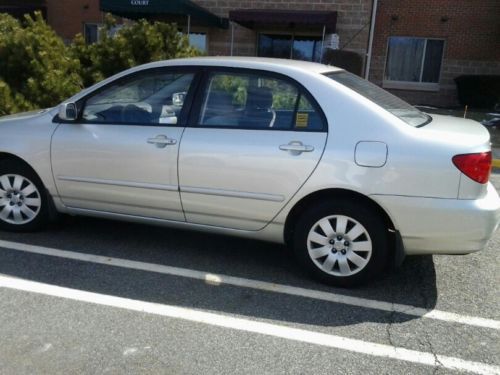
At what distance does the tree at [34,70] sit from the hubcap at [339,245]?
225 inches

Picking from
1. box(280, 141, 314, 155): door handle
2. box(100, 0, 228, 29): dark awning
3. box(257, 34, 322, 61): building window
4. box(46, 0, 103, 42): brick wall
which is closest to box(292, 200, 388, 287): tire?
box(280, 141, 314, 155): door handle

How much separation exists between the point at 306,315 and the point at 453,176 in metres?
1.36

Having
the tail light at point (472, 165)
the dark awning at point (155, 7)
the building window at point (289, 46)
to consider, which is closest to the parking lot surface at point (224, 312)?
the tail light at point (472, 165)

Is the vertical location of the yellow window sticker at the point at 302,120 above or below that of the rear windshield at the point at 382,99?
below

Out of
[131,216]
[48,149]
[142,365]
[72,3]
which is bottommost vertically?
[142,365]

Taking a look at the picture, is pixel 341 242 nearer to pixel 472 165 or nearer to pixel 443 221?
pixel 443 221

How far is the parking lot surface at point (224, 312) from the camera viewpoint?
9.78 feet

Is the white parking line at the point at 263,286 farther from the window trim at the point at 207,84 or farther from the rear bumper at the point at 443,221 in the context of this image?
the window trim at the point at 207,84

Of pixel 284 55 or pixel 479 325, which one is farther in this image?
pixel 284 55

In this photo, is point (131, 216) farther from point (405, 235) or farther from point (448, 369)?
point (448, 369)

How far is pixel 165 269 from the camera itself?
4180 millimetres

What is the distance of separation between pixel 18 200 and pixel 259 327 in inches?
106

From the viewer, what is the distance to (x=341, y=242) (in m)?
3.82

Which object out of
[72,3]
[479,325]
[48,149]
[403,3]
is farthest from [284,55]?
[479,325]
